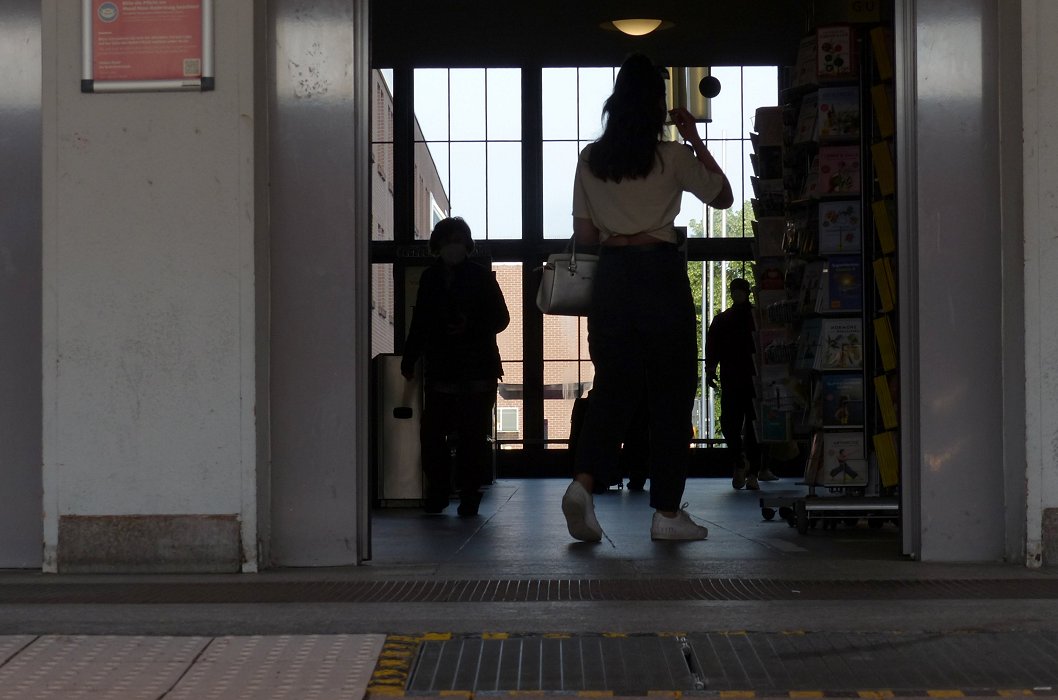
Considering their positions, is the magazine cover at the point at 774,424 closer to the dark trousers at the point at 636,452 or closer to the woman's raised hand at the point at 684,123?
the dark trousers at the point at 636,452

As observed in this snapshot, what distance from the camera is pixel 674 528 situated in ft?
19.1

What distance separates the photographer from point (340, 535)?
15.8ft

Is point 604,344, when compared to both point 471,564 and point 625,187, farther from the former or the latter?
point 471,564

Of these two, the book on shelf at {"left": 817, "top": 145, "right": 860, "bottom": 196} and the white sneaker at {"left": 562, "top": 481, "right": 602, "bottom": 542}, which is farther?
the book on shelf at {"left": 817, "top": 145, "right": 860, "bottom": 196}

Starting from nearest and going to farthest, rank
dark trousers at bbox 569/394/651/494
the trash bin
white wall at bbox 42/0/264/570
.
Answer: white wall at bbox 42/0/264/570, the trash bin, dark trousers at bbox 569/394/651/494

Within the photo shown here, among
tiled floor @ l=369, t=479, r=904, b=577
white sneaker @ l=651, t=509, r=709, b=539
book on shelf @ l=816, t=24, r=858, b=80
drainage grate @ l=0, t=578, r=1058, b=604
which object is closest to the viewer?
drainage grate @ l=0, t=578, r=1058, b=604

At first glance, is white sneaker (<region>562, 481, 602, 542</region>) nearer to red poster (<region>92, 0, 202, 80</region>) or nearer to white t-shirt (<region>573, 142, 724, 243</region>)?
white t-shirt (<region>573, 142, 724, 243</region>)

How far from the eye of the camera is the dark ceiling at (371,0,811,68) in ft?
31.0

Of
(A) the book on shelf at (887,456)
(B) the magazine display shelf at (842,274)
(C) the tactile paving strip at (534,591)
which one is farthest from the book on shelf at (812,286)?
(C) the tactile paving strip at (534,591)

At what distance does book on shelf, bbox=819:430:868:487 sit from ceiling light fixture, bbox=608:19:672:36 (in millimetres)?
3522

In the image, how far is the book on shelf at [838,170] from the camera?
288 inches

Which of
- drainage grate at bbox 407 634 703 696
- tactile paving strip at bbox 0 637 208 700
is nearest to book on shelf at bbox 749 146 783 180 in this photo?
drainage grate at bbox 407 634 703 696

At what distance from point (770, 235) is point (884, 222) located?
1.76 metres

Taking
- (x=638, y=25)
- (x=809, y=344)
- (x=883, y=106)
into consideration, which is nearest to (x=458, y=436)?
(x=809, y=344)
